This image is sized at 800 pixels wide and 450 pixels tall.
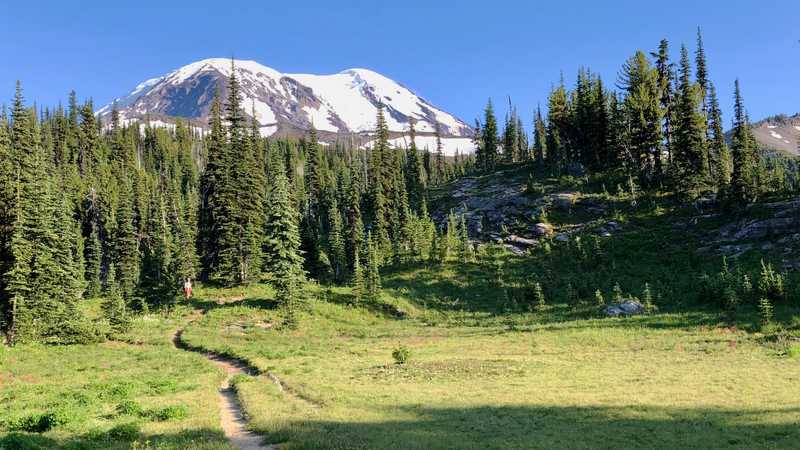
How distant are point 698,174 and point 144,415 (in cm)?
7204

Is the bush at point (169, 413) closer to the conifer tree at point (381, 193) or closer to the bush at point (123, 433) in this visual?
the bush at point (123, 433)

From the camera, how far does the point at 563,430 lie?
51.7 ft

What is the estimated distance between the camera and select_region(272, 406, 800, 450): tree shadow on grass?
45.9ft

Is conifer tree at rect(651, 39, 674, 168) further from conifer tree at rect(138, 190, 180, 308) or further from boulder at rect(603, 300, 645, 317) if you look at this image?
conifer tree at rect(138, 190, 180, 308)

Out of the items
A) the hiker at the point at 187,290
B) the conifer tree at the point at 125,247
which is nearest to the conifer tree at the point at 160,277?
the hiker at the point at 187,290

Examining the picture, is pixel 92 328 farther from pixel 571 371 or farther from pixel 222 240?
pixel 571 371

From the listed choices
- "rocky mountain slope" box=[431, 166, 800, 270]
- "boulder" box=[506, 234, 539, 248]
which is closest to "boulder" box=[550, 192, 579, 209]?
"rocky mountain slope" box=[431, 166, 800, 270]

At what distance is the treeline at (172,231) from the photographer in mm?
39062

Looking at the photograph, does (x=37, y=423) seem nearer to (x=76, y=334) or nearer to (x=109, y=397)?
(x=109, y=397)

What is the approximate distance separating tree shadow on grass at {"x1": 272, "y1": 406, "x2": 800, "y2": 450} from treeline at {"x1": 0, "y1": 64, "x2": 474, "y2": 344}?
30.9 m

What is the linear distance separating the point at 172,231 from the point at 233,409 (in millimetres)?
81314

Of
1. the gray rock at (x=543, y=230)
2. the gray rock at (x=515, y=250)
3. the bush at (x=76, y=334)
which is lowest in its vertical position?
the bush at (x=76, y=334)

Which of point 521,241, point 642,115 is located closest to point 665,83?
point 642,115

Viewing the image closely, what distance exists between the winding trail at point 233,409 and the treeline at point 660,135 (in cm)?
6202
